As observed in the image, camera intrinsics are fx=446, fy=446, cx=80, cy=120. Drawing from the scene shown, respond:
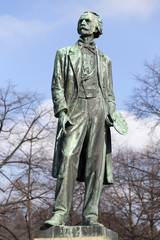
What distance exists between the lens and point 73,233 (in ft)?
17.7

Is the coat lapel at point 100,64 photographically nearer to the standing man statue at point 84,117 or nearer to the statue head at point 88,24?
the standing man statue at point 84,117

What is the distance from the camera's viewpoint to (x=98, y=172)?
20.1ft

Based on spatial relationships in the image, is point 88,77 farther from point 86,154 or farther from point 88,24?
point 86,154

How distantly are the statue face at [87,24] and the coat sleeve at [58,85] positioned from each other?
47cm

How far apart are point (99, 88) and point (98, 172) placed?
47.8 inches

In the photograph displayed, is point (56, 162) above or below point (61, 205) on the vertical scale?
above

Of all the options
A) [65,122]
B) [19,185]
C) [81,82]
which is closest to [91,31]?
[81,82]

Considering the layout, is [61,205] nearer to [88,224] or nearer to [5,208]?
[88,224]

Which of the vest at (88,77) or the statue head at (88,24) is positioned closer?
the vest at (88,77)

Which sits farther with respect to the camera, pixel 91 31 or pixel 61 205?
pixel 91 31

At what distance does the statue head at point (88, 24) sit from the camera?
259 inches

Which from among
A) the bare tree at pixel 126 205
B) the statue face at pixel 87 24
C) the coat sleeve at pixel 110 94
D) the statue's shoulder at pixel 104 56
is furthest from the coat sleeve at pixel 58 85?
the bare tree at pixel 126 205

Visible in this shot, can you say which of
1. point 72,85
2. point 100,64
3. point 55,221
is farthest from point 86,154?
point 100,64

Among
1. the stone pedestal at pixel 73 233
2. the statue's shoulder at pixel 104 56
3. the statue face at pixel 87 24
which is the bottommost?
the stone pedestal at pixel 73 233
